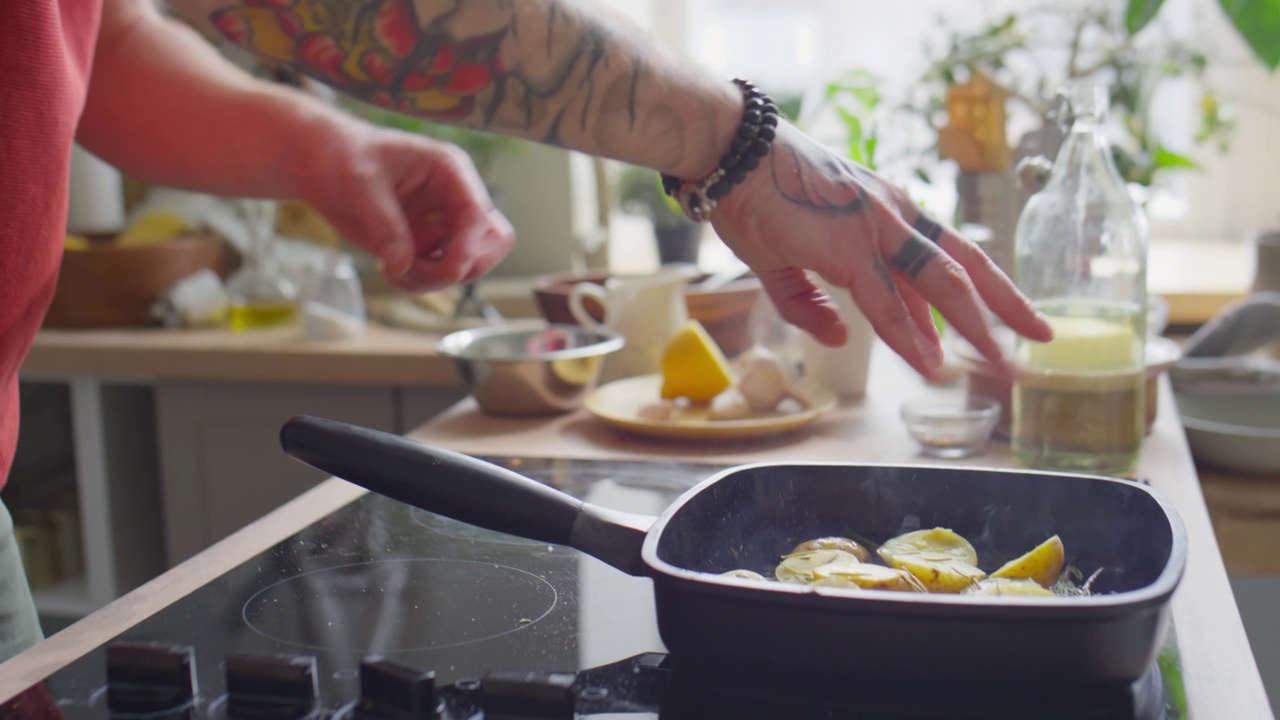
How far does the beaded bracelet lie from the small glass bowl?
37cm

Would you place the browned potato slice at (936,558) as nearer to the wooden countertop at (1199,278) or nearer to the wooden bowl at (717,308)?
the wooden bowl at (717,308)

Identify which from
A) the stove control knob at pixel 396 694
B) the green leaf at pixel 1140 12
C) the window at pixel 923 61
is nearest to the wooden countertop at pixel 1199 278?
the window at pixel 923 61

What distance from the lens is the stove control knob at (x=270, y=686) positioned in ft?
1.69

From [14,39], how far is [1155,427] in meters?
0.96

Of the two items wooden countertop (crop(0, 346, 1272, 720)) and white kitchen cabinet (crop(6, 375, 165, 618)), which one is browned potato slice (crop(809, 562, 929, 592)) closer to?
wooden countertop (crop(0, 346, 1272, 720))

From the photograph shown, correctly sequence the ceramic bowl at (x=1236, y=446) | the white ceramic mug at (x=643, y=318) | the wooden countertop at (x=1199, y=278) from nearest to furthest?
the ceramic bowl at (x=1236, y=446), the white ceramic mug at (x=643, y=318), the wooden countertop at (x=1199, y=278)

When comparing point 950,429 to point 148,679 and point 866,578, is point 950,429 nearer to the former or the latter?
point 866,578

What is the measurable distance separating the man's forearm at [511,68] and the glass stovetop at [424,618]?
9.9 inches

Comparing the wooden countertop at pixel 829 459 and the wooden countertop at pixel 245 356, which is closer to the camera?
the wooden countertop at pixel 829 459

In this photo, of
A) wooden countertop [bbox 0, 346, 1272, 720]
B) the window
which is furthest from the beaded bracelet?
the window

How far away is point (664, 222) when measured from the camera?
81.5 inches

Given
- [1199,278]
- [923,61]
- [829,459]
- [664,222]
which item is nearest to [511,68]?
[829,459]

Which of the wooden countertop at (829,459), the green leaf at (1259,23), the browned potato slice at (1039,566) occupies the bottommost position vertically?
the wooden countertop at (829,459)

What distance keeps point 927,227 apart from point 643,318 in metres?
0.64
